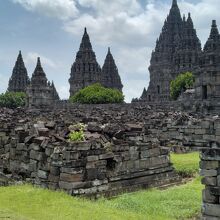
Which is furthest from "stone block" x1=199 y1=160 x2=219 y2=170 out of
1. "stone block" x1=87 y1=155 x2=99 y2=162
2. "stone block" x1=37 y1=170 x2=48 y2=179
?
"stone block" x1=37 y1=170 x2=48 y2=179

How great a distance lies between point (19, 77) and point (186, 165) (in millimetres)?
93269

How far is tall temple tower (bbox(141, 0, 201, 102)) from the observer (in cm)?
8706

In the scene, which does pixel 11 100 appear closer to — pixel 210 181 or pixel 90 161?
pixel 90 161

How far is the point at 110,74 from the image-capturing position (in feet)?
351

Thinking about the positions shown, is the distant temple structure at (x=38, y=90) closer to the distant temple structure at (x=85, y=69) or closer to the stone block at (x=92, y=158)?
the distant temple structure at (x=85, y=69)

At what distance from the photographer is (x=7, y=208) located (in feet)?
31.5

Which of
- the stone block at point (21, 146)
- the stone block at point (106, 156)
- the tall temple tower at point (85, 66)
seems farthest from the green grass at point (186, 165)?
the tall temple tower at point (85, 66)

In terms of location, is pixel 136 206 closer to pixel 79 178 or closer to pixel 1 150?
pixel 79 178

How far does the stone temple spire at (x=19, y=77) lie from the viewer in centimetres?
10431

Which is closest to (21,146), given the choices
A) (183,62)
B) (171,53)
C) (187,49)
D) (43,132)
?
(43,132)

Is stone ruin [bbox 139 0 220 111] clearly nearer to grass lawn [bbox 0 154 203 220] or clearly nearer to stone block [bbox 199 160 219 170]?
grass lawn [bbox 0 154 203 220]

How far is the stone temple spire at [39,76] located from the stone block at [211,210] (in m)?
67.7

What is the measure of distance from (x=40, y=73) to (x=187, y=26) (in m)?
30.7

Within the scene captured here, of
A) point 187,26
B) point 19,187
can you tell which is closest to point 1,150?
point 19,187
